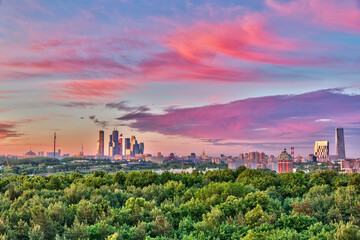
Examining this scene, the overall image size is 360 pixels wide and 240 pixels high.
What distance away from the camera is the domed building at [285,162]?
109 metres

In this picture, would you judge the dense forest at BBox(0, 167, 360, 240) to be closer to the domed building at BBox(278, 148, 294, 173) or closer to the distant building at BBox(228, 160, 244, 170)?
the domed building at BBox(278, 148, 294, 173)

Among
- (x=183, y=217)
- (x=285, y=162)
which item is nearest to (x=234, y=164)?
(x=285, y=162)

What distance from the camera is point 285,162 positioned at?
11169cm

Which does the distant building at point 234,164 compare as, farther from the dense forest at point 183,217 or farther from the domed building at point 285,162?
the dense forest at point 183,217

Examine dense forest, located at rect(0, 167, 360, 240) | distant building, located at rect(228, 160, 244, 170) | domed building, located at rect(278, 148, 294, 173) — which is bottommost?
distant building, located at rect(228, 160, 244, 170)

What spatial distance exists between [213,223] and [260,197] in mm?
7728

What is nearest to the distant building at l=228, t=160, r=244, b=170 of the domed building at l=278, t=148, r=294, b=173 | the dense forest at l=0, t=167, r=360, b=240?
the domed building at l=278, t=148, r=294, b=173

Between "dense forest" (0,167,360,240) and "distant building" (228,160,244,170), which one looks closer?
"dense forest" (0,167,360,240)

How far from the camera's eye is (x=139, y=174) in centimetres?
4247

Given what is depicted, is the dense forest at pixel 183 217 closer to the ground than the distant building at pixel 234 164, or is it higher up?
higher up

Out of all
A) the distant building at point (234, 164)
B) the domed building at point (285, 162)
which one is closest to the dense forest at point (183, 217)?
the domed building at point (285, 162)

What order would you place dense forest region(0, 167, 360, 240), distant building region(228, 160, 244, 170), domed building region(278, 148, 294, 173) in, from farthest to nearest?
distant building region(228, 160, 244, 170) < domed building region(278, 148, 294, 173) < dense forest region(0, 167, 360, 240)

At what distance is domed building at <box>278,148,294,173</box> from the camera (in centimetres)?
10917

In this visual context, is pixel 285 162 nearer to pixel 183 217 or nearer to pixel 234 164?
pixel 234 164
